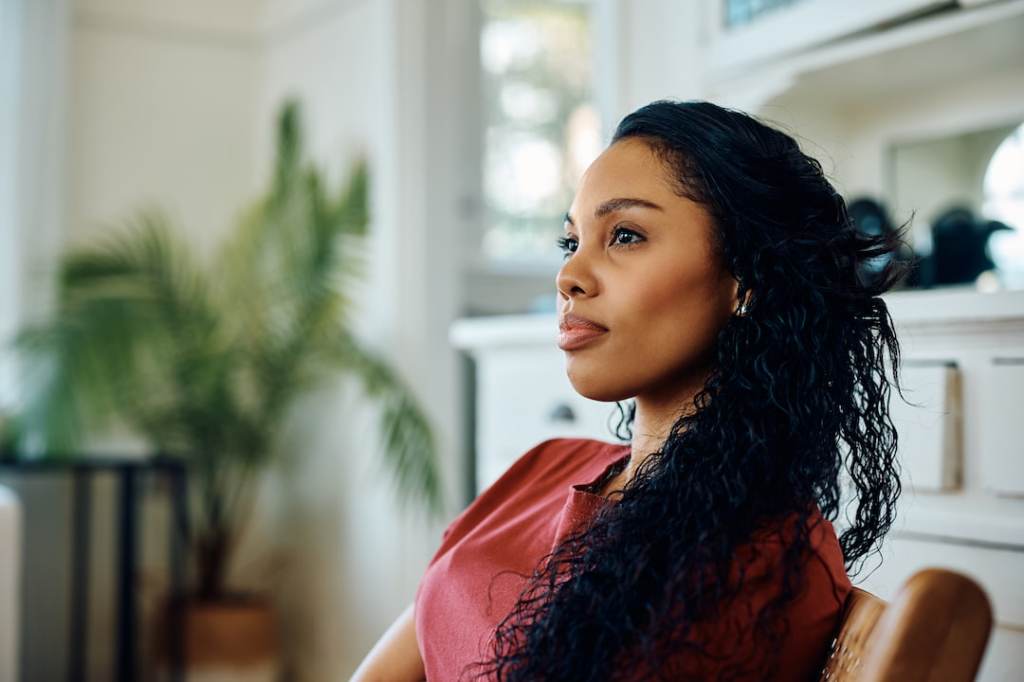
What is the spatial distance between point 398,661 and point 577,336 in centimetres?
36

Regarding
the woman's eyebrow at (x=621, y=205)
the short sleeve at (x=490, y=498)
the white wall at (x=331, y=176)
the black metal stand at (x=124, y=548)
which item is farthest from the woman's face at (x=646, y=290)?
the black metal stand at (x=124, y=548)

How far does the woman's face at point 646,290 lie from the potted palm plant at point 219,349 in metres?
2.02

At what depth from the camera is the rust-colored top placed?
740mm

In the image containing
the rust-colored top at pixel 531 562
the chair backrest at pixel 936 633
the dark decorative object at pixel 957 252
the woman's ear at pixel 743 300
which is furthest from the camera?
the dark decorative object at pixel 957 252

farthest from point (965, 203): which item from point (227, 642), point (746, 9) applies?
point (227, 642)

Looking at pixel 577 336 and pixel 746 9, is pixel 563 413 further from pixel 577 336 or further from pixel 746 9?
pixel 577 336

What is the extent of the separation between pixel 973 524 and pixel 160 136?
3.02 meters

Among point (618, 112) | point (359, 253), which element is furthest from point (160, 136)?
point (618, 112)

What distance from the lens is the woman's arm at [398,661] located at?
3.45 feet

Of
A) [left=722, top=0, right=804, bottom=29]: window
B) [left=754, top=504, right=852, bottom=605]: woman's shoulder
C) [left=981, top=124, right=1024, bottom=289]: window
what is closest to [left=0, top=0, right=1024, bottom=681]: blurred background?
[left=722, top=0, right=804, bottom=29]: window

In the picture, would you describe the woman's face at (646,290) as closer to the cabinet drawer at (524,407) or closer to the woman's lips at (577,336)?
the woman's lips at (577,336)

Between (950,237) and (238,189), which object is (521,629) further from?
(238,189)

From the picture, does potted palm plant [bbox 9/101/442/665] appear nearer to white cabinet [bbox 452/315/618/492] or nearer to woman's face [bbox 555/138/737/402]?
white cabinet [bbox 452/315/618/492]

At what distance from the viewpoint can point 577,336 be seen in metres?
0.90
